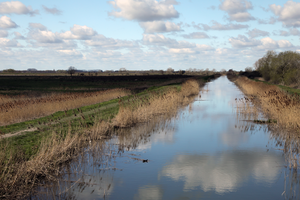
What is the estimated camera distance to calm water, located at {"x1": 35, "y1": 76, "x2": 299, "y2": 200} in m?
8.26

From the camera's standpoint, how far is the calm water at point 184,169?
8258 millimetres

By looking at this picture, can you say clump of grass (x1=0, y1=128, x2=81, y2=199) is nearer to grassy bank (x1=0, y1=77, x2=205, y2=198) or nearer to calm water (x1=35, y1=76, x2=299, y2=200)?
grassy bank (x1=0, y1=77, x2=205, y2=198)

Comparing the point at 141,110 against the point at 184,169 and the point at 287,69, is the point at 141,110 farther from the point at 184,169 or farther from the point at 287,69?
the point at 287,69

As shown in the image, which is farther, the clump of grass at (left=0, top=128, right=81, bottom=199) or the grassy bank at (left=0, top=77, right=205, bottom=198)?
the grassy bank at (left=0, top=77, right=205, bottom=198)

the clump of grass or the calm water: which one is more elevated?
the clump of grass

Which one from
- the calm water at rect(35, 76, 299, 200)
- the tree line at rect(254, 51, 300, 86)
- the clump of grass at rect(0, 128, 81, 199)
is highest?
the tree line at rect(254, 51, 300, 86)

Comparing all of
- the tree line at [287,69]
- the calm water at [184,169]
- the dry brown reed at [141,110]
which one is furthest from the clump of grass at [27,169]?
the tree line at [287,69]

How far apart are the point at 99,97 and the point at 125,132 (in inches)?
591

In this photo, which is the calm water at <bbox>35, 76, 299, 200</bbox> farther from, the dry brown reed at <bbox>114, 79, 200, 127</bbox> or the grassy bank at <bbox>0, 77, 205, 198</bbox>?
the dry brown reed at <bbox>114, 79, 200, 127</bbox>

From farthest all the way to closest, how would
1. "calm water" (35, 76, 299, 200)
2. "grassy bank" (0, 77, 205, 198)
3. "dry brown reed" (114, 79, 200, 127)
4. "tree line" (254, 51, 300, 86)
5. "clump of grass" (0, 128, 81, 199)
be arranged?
"tree line" (254, 51, 300, 86) < "dry brown reed" (114, 79, 200, 127) < "calm water" (35, 76, 299, 200) < "grassy bank" (0, 77, 205, 198) < "clump of grass" (0, 128, 81, 199)

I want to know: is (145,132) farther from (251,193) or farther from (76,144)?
(251,193)

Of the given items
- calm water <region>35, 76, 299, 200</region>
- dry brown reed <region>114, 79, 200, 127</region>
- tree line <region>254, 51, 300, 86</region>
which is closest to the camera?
calm water <region>35, 76, 299, 200</region>

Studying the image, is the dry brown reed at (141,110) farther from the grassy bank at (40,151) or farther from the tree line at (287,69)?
the tree line at (287,69)

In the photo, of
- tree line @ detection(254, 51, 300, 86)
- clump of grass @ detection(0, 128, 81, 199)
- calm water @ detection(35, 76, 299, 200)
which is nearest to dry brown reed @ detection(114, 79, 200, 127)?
calm water @ detection(35, 76, 299, 200)
